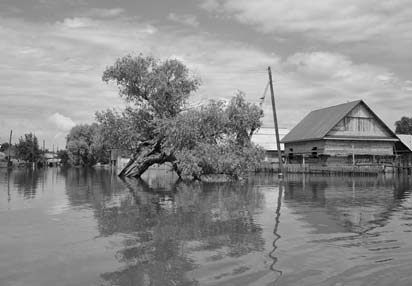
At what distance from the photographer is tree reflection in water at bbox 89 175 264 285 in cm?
759

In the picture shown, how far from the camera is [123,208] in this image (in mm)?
16234

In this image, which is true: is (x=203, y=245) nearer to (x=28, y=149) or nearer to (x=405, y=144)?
(x=405, y=144)

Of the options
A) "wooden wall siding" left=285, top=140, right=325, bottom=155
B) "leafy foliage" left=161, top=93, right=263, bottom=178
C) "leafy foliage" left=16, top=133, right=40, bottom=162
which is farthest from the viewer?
"leafy foliage" left=16, top=133, right=40, bottom=162

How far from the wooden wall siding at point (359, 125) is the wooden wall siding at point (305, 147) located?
1.98 metres

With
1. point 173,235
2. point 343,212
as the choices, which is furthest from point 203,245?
point 343,212

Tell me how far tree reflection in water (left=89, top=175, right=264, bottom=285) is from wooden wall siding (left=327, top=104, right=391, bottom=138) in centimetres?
4186

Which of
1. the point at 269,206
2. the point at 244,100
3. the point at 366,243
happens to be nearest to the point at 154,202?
the point at 269,206

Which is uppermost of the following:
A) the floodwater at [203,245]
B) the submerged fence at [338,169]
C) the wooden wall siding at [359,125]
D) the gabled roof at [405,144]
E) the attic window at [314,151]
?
the wooden wall siding at [359,125]

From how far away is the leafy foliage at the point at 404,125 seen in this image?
289ft

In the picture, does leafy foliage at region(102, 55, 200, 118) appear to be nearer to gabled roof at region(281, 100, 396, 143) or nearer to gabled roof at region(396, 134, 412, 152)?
gabled roof at region(281, 100, 396, 143)

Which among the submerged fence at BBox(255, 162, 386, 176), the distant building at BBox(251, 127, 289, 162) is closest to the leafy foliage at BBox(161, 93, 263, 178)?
the submerged fence at BBox(255, 162, 386, 176)

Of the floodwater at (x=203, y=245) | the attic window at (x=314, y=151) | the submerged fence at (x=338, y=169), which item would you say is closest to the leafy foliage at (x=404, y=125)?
the attic window at (x=314, y=151)

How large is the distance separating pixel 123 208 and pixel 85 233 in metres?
5.17

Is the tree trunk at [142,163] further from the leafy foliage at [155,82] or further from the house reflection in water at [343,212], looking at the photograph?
the house reflection in water at [343,212]
